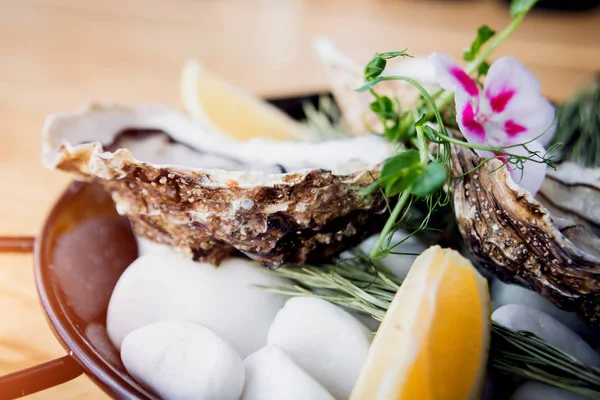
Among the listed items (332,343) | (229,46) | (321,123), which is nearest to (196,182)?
(332,343)

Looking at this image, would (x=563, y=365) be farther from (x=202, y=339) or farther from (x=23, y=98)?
(x=23, y=98)

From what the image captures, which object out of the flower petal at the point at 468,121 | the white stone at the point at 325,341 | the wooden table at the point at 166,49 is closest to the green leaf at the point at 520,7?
the flower petal at the point at 468,121

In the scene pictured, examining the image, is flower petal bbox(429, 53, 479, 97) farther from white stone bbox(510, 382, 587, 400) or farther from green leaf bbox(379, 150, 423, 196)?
white stone bbox(510, 382, 587, 400)

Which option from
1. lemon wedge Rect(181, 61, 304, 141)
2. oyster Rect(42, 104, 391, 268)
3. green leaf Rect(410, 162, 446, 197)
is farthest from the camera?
lemon wedge Rect(181, 61, 304, 141)

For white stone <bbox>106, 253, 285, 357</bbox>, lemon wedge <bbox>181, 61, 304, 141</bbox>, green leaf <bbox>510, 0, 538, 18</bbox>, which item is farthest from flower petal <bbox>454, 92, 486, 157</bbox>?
lemon wedge <bbox>181, 61, 304, 141</bbox>

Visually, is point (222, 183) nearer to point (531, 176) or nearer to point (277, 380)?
point (277, 380)

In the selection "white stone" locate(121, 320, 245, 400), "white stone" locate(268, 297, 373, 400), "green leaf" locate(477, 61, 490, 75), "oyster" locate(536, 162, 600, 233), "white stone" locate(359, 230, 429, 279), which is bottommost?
"white stone" locate(121, 320, 245, 400)

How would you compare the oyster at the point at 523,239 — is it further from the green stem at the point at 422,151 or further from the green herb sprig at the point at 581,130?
the green herb sprig at the point at 581,130

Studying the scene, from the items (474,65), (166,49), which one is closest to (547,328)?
(474,65)
